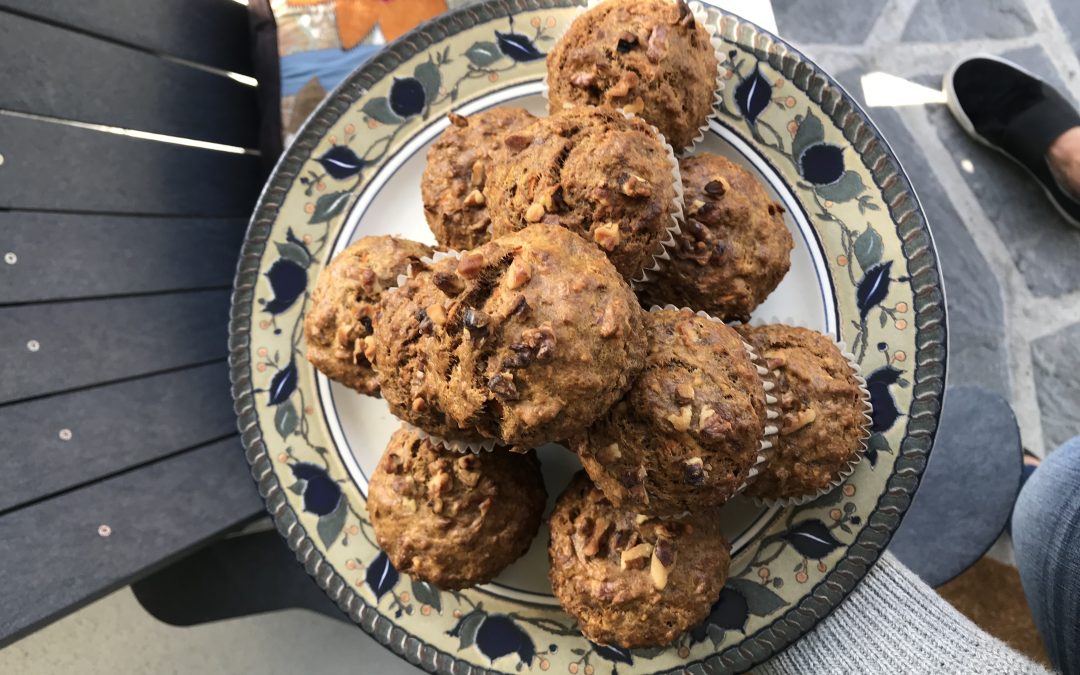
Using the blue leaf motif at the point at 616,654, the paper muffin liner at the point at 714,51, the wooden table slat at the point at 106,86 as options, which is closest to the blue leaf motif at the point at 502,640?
the blue leaf motif at the point at 616,654

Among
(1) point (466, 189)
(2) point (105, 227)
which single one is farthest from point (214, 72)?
(1) point (466, 189)

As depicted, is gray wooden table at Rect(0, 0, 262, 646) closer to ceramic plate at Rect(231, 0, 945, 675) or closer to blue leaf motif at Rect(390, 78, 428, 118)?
ceramic plate at Rect(231, 0, 945, 675)

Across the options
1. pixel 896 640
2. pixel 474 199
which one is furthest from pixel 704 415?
pixel 896 640

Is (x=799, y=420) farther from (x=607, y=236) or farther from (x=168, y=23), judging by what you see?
(x=168, y=23)

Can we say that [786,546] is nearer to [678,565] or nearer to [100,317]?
[678,565]

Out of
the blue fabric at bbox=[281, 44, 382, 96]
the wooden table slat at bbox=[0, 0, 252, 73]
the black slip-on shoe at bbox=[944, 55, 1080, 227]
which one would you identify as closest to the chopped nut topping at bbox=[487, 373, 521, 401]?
the wooden table slat at bbox=[0, 0, 252, 73]
